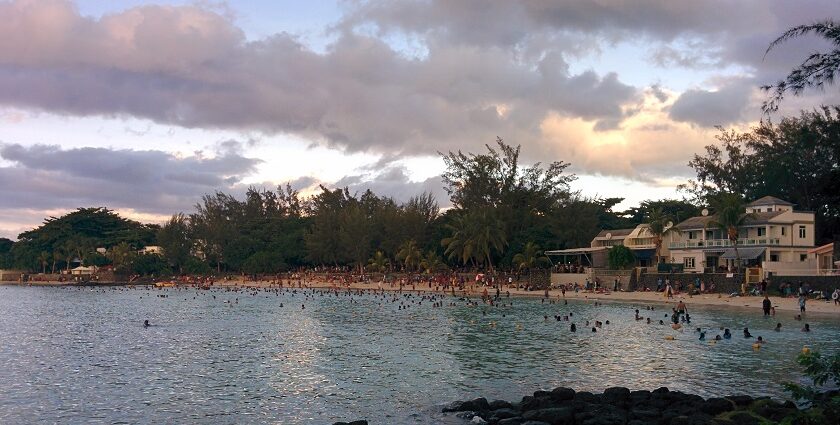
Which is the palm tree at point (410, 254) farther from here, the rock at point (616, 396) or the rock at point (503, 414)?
the rock at point (503, 414)

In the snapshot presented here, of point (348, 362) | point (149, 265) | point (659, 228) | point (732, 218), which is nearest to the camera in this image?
point (348, 362)

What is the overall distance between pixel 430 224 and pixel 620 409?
9379 cm

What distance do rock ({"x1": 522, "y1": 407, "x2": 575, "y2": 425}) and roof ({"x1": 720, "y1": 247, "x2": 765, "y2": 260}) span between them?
57.4 meters

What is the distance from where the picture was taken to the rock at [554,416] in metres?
19.1

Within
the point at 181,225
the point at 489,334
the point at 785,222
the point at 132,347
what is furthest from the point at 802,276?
the point at 181,225

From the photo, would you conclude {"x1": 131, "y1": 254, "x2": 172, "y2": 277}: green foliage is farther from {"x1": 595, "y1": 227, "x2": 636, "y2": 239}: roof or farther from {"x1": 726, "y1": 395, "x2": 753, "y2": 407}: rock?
{"x1": 726, "y1": 395, "x2": 753, "y2": 407}: rock

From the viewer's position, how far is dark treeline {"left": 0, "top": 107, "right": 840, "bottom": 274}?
9312 centimetres

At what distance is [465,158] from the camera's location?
110375 mm

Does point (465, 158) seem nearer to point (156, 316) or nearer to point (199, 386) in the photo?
point (156, 316)

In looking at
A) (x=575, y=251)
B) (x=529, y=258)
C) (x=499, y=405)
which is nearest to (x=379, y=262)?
(x=529, y=258)

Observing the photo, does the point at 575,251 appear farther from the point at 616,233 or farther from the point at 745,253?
the point at 745,253

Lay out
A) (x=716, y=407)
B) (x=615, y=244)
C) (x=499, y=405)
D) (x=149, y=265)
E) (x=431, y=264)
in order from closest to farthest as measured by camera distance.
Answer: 1. (x=716, y=407)
2. (x=499, y=405)
3. (x=615, y=244)
4. (x=431, y=264)
5. (x=149, y=265)

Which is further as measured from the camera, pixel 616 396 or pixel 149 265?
pixel 149 265

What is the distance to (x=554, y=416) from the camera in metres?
19.3
